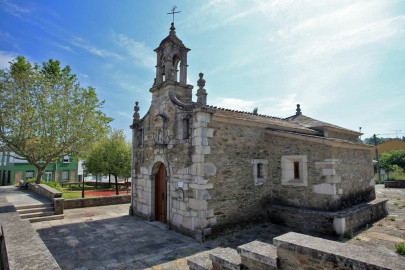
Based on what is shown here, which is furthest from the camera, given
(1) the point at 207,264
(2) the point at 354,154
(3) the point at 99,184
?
(3) the point at 99,184

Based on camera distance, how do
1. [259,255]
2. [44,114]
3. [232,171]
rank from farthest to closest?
1. [44,114]
2. [232,171]
3. [259,255]

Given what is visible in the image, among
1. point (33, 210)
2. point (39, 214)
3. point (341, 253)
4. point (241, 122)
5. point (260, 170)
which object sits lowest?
point (39, 214)

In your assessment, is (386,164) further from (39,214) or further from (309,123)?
(39,214)

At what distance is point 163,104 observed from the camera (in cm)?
1008

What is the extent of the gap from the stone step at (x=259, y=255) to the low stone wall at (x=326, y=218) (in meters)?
4.80

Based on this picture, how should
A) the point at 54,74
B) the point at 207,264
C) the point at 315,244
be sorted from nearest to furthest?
1. the point at 315,244
2. the point at 207,264
3. the point at 54,74

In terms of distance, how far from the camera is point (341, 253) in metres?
3.22

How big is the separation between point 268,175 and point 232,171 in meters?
2.23

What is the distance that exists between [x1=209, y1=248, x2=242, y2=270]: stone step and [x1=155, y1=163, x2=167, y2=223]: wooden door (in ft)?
19.0

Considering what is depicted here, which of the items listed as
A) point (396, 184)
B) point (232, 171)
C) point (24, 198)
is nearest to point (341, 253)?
point (232, 171)

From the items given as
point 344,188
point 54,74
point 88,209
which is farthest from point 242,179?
point 54,74

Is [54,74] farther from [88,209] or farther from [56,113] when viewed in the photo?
[88,209]

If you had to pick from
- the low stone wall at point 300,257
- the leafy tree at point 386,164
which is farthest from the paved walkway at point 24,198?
the leafy tree at point 386,164

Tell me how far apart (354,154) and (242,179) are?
5.17 meters
